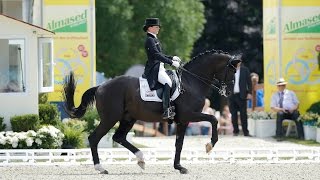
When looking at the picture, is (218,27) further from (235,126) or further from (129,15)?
(235,126)

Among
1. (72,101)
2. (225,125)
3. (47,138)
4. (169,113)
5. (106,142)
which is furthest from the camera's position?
(225,125)

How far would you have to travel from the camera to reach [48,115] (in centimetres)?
2462

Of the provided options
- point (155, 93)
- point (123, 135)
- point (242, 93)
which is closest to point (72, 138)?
point (123, 135)

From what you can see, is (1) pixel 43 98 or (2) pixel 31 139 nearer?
(2) pixel 31 139

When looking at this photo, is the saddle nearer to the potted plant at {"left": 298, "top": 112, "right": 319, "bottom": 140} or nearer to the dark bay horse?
the dark bay horse

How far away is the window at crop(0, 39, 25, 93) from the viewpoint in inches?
937

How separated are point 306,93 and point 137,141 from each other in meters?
4.50

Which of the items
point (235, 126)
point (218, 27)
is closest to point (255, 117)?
point (235, 126)

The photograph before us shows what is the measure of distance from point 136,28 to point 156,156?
23.2 meters

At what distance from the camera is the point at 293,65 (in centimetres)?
2898

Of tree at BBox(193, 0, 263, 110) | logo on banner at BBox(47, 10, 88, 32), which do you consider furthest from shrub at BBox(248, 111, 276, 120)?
tree at BBox(193, 0, 263, 110)

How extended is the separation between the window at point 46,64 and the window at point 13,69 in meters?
0.85

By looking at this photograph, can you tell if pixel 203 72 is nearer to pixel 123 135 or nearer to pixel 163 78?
pixel 163 78

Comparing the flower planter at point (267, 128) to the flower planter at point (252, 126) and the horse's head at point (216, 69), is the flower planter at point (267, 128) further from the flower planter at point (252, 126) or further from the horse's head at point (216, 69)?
the horse's head at point (216, 69)
